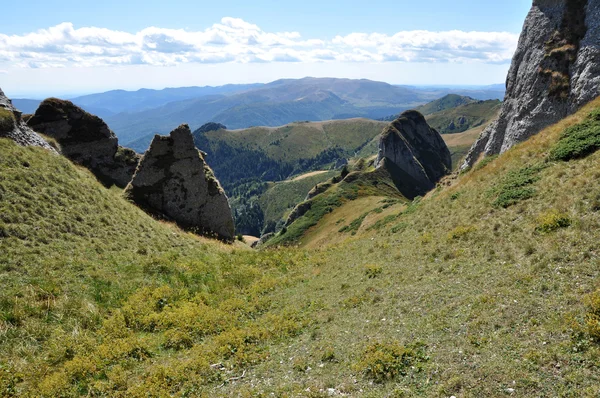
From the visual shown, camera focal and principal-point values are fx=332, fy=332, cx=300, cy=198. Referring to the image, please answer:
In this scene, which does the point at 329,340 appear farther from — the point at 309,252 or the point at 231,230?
the point at 231,230

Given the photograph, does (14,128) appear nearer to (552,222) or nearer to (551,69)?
(552,222)

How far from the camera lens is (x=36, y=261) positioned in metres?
19.3

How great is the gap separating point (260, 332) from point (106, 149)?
1775 inches

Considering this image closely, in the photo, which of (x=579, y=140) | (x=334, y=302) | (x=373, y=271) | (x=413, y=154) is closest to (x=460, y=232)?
(x=373, y=271)

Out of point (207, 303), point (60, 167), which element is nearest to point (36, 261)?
point (207, 303)

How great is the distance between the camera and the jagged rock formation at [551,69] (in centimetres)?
3822

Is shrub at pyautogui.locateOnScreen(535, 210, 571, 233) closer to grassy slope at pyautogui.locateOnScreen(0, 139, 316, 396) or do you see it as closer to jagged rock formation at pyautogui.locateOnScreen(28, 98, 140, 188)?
grassy slope at pyautogui.locateOnScreen(0, 139, 316, 396)

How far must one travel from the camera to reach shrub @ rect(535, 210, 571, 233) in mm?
15513

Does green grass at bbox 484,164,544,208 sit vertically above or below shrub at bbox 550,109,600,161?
below

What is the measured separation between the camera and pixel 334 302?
18.3 m

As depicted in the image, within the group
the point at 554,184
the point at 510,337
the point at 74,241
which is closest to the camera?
the point at 510,337

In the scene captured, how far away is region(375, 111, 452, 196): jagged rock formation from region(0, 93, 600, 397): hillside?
10809 centimetres

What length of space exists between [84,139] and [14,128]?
59.8 ft

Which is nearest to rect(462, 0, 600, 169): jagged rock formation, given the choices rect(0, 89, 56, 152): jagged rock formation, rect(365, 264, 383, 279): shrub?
rect(365, 264, 383, 279): shrub
